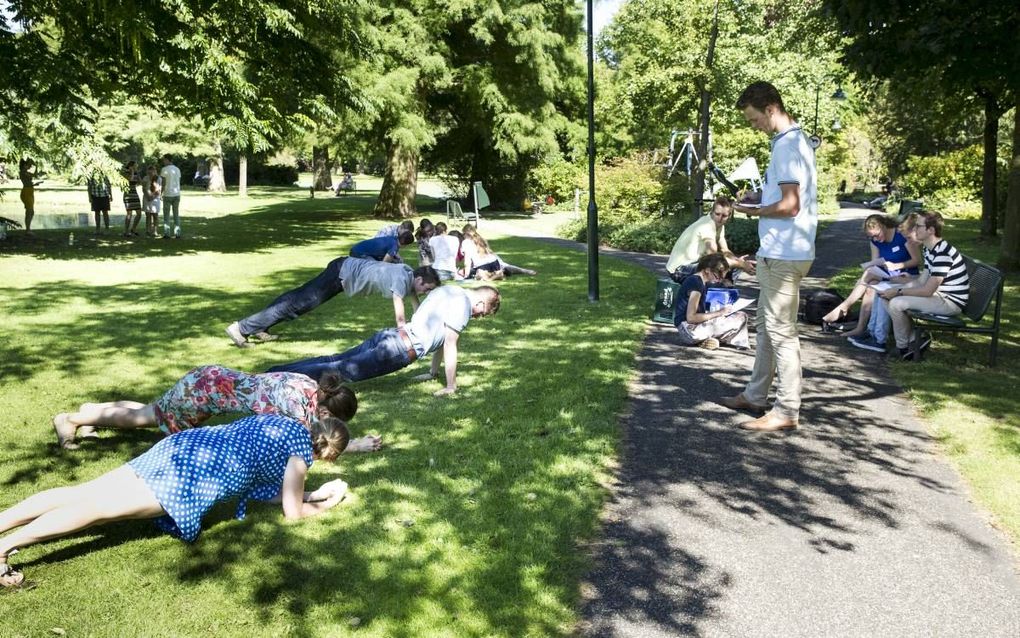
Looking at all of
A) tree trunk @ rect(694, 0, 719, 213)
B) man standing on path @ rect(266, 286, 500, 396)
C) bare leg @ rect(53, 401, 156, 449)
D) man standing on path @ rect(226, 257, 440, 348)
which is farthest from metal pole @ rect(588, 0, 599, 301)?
tree trunk @ rect(694, 0, 719, 213)

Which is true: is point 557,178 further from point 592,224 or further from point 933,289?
point 933,289

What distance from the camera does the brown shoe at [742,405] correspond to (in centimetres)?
672

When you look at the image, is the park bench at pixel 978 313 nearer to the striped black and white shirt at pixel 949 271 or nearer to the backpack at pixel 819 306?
the striped black and white shirt at pixel 949 271

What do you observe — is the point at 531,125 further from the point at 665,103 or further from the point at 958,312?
the point at 958,312

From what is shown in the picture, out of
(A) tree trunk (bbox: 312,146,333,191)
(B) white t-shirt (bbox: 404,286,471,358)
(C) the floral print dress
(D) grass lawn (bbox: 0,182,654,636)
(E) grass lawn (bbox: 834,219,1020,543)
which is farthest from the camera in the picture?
(A) tree trunk (bbox: 312,146,333,191)

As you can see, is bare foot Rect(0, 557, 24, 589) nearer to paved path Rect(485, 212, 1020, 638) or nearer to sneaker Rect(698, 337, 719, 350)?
paved path Rect(485, 212, 1020, 638)

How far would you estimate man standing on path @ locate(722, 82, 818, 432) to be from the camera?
5793 mm

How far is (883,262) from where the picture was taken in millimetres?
9891

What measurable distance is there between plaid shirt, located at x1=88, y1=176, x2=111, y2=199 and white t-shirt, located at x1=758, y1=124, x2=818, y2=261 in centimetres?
1766

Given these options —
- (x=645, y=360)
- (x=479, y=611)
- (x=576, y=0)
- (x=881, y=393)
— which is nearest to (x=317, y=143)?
(x=576, y=0)

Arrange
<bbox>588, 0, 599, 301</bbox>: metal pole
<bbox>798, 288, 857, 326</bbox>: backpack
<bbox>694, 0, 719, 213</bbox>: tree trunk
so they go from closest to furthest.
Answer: <bbox>798, 288, 857, 326</bbox>: backpack < <bbox>588, 0, 599, 301</bbox>: metal pole < <bbox>694, 0, 719, 213</bbox>: tree trunk

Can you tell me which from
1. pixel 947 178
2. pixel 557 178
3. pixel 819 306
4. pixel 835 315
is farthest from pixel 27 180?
pixel 947 178

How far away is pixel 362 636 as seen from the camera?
3520mm

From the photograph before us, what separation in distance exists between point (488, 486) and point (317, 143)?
2625 cm
